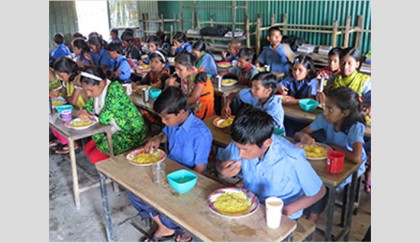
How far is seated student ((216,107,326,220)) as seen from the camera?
1878 mm

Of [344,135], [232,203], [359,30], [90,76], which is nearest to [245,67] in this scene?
[90,76]

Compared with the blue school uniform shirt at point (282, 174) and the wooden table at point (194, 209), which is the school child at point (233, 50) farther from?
the blue school uniform shirt at point (282, 174)

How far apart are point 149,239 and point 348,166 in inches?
62.7

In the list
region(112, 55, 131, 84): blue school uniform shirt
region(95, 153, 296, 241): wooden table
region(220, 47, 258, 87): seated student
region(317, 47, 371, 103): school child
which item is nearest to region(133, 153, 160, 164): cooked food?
region(95, 153, 296, 241): wooden table

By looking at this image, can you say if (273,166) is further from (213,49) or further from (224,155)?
(213,49)

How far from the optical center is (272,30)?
579 cm

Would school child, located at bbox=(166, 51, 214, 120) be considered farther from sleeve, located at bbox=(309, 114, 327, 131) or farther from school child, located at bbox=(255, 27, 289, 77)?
school child, located at bbox=(255, 27, 289, 77)

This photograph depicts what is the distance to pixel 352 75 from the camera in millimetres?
3801

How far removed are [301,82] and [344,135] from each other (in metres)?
1.44

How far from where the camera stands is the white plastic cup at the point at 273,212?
5.27ft

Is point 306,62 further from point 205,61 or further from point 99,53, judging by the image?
point 99,53

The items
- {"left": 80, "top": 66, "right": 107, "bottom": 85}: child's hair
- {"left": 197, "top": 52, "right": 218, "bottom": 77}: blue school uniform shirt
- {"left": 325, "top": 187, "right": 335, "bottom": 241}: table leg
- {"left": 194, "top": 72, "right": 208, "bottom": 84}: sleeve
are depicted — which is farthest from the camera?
{"left": 197, "top": 52, "right": 218, "bottom": 77}: blue school uniform shirt

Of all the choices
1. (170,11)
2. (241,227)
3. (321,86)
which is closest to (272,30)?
(321,86)

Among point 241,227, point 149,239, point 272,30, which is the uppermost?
point 272,30
